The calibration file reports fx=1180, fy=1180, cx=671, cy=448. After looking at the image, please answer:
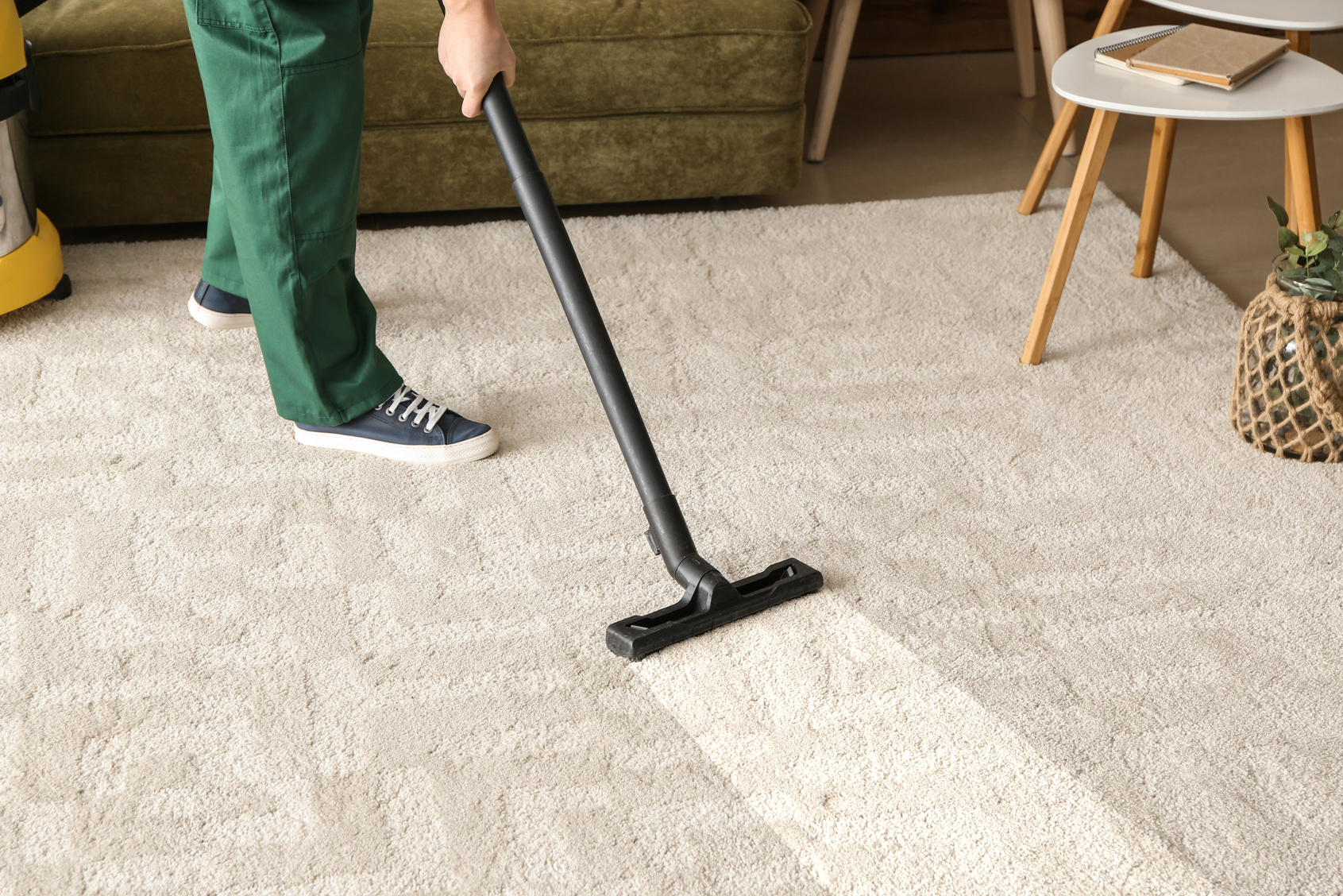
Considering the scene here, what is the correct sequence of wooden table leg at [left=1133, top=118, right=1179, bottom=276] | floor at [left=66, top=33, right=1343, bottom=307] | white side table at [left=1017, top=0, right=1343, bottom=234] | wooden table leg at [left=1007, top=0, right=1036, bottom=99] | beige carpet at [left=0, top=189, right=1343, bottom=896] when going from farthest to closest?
1. wooden table leg at [left=1007, top=0, right=1036, bottom=99]
2. floor at [left=66, top=33, right=1343, bottom=307]
3. wooden table leg at [left=1133, top=118, right=1179, bottom=276]
4. white side table at [left=1017, top=0, right=1343, bottom=234]
5. beige carpet at [left=0, top=189, right=1343, bottom=896]

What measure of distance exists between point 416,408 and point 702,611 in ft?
1.86

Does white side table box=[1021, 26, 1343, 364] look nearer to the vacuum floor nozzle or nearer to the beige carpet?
the beige carpet

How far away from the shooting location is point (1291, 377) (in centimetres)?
163

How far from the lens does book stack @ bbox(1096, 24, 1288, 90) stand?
1.75 meters

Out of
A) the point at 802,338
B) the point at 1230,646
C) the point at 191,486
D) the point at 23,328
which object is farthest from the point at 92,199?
the point at 1230,646

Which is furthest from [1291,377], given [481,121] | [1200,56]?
[481,121]

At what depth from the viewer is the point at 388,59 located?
85.6 inches

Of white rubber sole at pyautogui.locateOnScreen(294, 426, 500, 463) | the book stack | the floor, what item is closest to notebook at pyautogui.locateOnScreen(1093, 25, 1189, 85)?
the book stack

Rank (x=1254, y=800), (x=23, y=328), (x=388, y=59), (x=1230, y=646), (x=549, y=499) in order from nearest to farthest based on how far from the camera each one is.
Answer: (x=1254, y=800)
(x=1230, y=646)
(x=549, y=499)
(x=23, y=328)
(x=388, y=59)

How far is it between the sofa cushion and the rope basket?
1051 mm

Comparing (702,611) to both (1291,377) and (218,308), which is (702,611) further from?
(218,308)

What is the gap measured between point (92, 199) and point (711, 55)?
47.5 inches

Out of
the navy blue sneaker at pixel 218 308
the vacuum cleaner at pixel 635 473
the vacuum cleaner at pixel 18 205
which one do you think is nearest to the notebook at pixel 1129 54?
the vacuum cleaner at pixel 635 473

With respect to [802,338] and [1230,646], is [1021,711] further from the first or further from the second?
[802,338]
